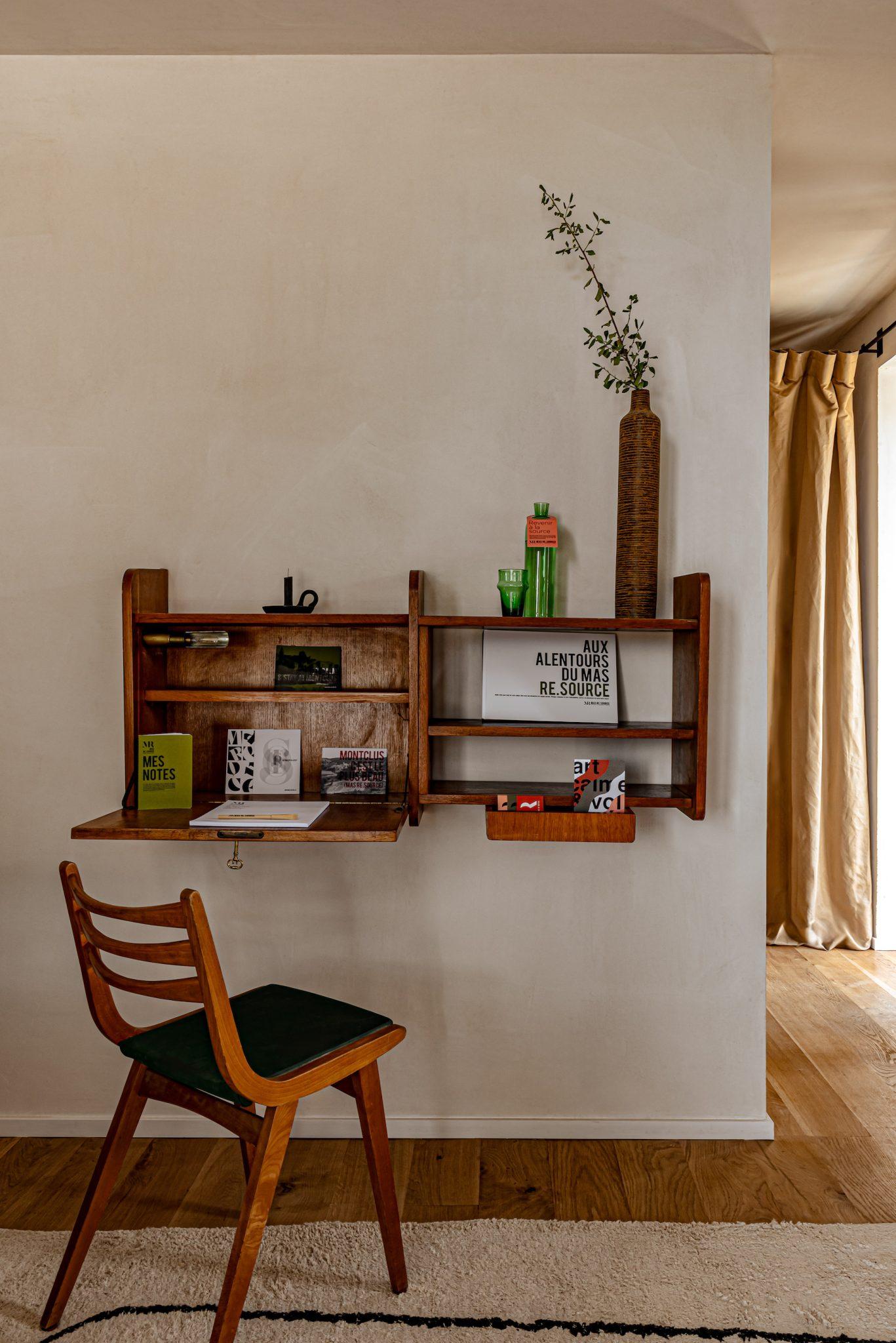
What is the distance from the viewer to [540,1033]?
2.38 m

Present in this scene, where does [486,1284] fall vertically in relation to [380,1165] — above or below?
below

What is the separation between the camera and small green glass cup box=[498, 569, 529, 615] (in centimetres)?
221

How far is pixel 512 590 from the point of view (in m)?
2.21

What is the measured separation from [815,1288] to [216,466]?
2230mm

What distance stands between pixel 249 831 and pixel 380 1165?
693 millimetres

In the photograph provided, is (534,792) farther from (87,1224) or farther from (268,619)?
(87,1224)

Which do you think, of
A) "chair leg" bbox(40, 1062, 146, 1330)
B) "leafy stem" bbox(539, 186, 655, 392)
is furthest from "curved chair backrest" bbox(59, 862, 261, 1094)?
"leafy stem" bbox(539, 186, 655, 392)

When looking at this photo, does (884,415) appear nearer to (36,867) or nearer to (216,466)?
(216,466)

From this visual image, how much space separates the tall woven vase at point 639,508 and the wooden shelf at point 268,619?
55cm

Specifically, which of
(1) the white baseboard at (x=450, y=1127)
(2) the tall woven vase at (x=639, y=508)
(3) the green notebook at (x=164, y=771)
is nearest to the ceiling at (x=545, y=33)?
(2) the tall woven vase at (x=639, y=508)

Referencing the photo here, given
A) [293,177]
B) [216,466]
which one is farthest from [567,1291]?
[293,177]

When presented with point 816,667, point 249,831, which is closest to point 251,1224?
point 249,831

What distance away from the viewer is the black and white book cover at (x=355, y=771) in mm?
2318

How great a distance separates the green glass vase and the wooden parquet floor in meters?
1.34
